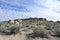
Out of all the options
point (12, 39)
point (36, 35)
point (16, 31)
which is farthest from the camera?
point (16, 31)

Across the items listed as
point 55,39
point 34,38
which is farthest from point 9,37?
point 55,39

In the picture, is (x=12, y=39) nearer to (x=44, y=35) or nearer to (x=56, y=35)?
(x=44, y=35)

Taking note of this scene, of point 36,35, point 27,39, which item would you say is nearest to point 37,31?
point 36,35

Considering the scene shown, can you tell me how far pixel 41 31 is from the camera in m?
29.6

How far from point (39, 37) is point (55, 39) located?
230 centimetres

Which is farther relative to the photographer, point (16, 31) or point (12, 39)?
point (16, 31)

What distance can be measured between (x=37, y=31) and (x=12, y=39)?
4.27 meters

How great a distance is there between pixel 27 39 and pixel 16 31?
14.8ft

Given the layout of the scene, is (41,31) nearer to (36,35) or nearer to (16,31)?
(36,35)

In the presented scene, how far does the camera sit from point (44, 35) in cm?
2952

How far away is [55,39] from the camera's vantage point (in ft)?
93.9

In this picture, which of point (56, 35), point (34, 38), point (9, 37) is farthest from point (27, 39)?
point (56, 35)

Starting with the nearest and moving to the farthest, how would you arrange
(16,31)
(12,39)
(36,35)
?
1. (12,39)
2. (36,35)
3. (16,31)

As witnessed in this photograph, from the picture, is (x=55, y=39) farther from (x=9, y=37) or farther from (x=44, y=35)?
(x=9, y=37)
